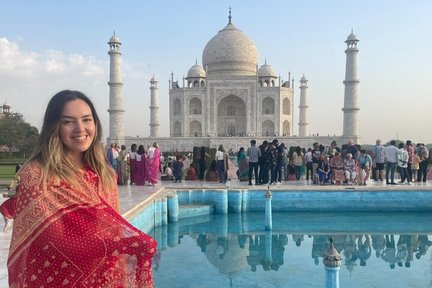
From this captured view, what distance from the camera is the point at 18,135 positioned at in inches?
987

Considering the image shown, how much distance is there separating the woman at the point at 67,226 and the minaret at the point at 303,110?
31297mm

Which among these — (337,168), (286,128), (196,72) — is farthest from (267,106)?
(337,168)

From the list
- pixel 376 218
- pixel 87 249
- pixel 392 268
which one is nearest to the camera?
pixel 87 249

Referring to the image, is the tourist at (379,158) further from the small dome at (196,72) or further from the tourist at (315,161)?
the small dome at (196,72)

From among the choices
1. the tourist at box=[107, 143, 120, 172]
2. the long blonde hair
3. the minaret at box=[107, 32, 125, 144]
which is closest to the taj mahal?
A: the minaret at box=[107, 32, 125, 144]

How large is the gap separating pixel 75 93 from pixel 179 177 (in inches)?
340

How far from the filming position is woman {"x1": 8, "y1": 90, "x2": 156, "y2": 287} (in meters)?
1.11

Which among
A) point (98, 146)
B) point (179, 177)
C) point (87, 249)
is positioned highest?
point (98, 146)

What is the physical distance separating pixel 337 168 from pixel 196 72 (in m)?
25.3

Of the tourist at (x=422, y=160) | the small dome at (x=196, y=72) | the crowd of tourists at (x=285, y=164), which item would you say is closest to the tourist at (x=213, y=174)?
the crowd of tourists at (x=285, y=164)

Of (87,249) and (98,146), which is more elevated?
(98,146)

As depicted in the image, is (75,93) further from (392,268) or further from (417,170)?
(417,170)

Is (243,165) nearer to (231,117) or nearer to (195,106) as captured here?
(195,106)

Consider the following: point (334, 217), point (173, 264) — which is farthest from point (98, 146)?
point (334, 217)
